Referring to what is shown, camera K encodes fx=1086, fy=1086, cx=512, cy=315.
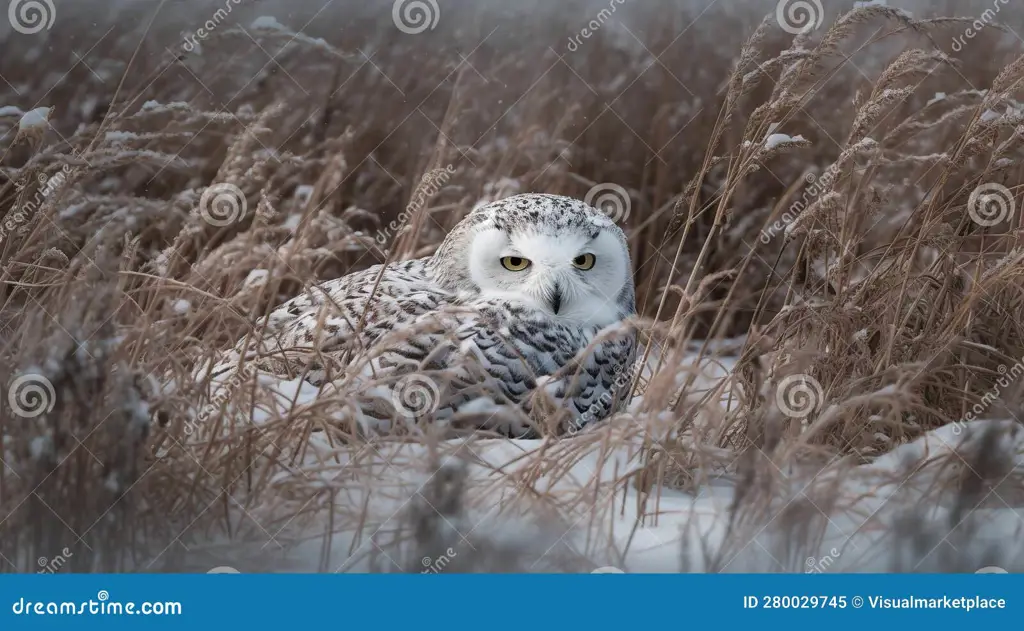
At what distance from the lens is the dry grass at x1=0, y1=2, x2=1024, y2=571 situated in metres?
2.11

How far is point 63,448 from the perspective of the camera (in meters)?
2.07

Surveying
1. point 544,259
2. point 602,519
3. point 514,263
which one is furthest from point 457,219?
point 602,519

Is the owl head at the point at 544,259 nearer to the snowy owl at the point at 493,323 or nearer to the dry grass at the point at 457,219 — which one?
the snowy owl at the point at 493,323

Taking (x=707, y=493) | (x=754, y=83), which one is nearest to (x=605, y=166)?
(x=754, y=83)

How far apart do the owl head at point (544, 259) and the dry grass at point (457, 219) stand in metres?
0.20

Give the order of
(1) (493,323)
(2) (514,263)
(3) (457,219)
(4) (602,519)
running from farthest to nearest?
(3) (457,219)
(2) (514,263)
(1) (493,323)
(4) (602,519)

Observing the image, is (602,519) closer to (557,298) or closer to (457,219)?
(557,298)

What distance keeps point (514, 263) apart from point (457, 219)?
101 centimetres

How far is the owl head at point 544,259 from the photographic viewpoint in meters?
2.67

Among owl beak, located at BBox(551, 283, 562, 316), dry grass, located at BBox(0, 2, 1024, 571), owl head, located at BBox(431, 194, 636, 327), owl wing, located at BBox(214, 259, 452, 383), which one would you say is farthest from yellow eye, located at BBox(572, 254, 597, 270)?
owl wing, located at BBox(214, 259, 452, 383)

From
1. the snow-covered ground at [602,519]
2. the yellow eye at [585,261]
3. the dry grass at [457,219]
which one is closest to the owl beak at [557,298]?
the yellow eye at [585,261]

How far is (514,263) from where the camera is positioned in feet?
9.05

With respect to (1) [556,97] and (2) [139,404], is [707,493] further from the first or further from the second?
(1) [556,97]

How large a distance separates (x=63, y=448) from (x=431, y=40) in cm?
190
